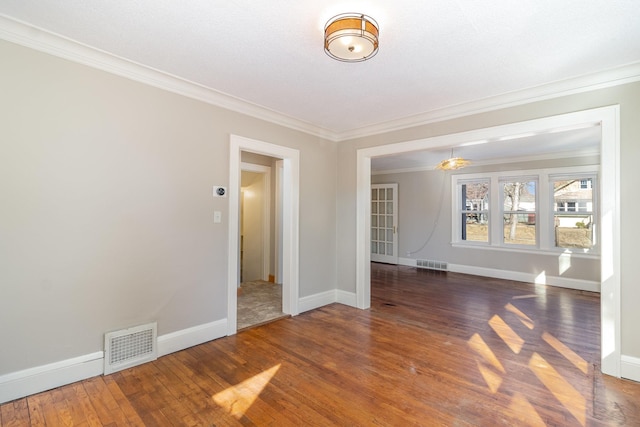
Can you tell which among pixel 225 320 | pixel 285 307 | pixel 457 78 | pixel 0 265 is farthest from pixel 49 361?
pixel 457 78

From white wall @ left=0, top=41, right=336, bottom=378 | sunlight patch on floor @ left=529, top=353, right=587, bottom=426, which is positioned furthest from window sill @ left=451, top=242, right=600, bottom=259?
white wall @ left=0, top=41, right=336, bottom=378

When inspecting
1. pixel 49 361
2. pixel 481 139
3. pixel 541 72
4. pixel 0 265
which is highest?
pixel 541 72

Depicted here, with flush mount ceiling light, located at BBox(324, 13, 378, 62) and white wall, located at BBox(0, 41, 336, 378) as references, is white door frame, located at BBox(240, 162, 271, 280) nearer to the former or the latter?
white wall, located at BBox(0, 41, 336, 378)

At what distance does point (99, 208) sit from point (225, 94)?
1.60 m

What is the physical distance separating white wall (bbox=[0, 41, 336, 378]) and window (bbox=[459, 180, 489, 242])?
567 cm

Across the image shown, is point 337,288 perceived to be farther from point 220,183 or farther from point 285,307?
point 220,183

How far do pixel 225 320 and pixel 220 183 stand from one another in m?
1.49

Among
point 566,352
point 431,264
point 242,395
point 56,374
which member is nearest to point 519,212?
point 431,264

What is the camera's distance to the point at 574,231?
556cm

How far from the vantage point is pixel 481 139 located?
3.20 m

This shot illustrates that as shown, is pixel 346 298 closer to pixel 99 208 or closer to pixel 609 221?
pixel 609 221

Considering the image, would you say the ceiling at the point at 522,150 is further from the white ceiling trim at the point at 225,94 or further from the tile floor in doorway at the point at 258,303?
the tile floor in doorway at the point at 258,303

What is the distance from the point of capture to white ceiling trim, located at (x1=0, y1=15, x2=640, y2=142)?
82.0 inches

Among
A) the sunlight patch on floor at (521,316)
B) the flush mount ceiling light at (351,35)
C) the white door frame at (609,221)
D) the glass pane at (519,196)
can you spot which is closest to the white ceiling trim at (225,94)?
the white door frame at (609,221)
